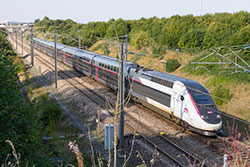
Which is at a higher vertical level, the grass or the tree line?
the tree line

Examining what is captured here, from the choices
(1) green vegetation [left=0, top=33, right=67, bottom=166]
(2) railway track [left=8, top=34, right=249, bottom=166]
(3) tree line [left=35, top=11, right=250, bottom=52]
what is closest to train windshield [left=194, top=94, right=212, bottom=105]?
(2) railway track [left=8, top=34, right=249, bottom=166]

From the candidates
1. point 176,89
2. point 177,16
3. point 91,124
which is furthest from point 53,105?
point 177,16

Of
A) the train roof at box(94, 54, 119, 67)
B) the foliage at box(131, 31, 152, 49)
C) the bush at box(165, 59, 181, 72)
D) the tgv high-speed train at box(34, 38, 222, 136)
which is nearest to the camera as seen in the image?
the tgv high-speed train at box(34, 38, 222, 136)

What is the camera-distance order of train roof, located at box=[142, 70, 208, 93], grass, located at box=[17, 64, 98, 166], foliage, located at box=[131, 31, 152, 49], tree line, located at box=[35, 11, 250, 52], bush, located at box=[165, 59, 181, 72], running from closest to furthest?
1. grass, located at box=[17, 64, 98, 166]
2. train roof, located at box=[142, 70, 208, 93]
3. bush, located at box=[165, 59, 181, 72]
4. tree line, located at box=[35, 11, 250, 52]
5. foliage, located at box=[131, 31, 152, 49]

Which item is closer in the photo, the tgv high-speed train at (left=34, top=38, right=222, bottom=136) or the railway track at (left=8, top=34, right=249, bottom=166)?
the railway track at (left=8, top=34, right=249, bottom=166)

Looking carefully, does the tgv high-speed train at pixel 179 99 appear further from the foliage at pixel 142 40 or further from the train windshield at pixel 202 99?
the foliage at pixel 142 40

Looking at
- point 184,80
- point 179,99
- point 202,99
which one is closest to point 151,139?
point 179,99

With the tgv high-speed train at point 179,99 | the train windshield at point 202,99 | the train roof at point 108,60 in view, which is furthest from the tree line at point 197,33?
the train windshield at point 202,99

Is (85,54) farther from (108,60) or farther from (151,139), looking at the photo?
(151,139)

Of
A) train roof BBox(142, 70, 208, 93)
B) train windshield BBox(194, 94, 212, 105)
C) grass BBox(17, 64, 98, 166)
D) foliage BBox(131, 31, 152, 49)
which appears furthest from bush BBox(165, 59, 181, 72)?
train windshield BBox(194, 94, 212, 105)

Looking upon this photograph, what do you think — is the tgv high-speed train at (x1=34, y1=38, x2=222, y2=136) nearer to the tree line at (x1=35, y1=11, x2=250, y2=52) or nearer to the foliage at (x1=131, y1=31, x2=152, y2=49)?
the tree line at (x1=35, y1=11, x2=250, y2=52)

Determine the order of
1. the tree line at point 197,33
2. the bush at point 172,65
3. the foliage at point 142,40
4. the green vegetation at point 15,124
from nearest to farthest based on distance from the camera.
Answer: the green vegetation at point 15,124 < the bush at point 172,65 < the tree line at point 197,33 < the foliage at point 142,40

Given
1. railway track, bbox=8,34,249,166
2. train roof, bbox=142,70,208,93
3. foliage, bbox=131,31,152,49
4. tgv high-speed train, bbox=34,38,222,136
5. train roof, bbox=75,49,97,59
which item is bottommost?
railway track, bbox=8,34,249,166

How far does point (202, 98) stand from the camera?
14.4 metres
